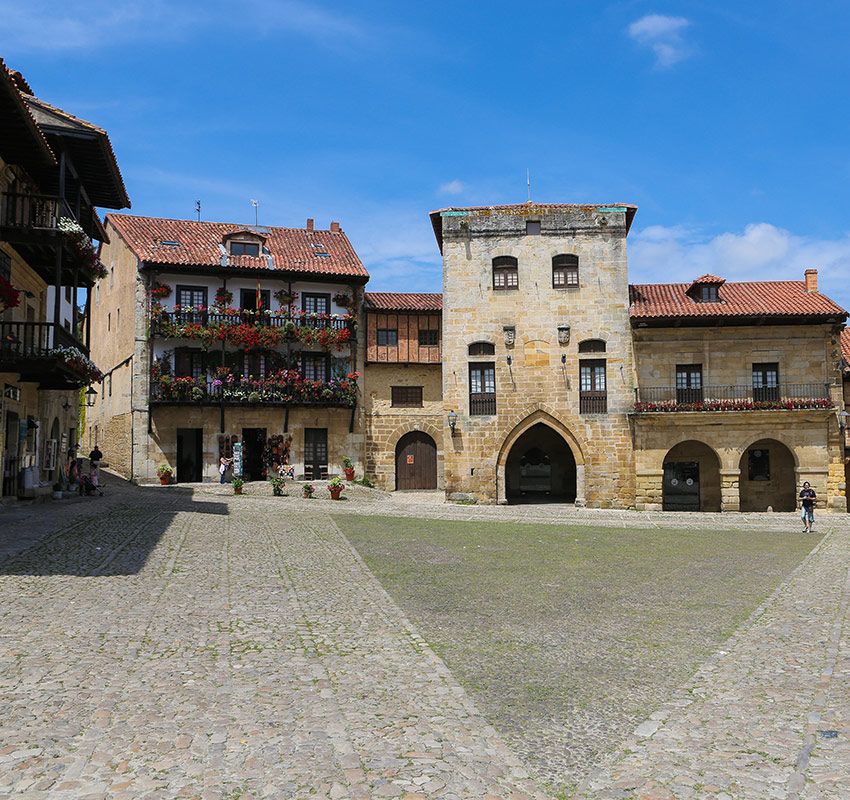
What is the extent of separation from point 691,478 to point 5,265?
25875 mm

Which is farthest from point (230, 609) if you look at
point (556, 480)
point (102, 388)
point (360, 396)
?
point (102, 388)

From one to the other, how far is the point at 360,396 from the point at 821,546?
20.2m

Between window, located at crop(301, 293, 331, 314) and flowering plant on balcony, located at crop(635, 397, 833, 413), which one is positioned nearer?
flowering plant on balcony, located at crop(635, 397, 833, 413)

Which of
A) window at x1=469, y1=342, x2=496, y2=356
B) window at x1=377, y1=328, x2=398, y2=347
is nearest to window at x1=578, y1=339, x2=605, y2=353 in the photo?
window at x1=469, y1=342, x2=496, y2=356

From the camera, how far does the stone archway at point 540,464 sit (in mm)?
31312


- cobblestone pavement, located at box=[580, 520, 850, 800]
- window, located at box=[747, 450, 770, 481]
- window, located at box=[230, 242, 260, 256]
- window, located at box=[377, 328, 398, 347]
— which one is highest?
window, located at box=[230, 242, 260, 256]

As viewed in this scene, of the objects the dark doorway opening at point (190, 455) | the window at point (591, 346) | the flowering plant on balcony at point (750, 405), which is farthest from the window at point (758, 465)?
the dark doorway opening at point (190, 455)

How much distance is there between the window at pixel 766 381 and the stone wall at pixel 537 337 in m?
4.84

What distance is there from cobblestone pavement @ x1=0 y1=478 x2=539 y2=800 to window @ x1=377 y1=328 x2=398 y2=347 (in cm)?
2271

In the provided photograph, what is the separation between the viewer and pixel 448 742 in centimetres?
601

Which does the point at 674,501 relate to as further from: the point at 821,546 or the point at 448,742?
the point at 448,742

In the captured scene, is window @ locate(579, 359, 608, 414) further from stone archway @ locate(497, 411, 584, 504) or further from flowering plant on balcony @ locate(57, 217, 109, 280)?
flowering plant on balcony @ locate(57, 217, 109, 280)

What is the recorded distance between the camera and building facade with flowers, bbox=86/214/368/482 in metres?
32.5

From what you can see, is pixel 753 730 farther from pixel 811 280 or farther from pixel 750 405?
pixel 811 280
